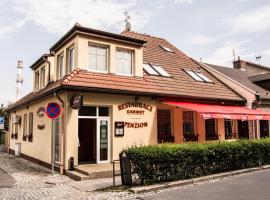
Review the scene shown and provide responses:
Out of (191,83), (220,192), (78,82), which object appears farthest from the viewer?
(191,83)

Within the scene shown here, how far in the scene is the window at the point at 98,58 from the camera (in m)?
14.3

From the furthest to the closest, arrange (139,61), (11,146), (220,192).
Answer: (11,146) < (139,61) < (220,192)

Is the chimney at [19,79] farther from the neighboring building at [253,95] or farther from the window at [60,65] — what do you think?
the neighboring building at [253,95]

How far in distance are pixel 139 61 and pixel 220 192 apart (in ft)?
29.4

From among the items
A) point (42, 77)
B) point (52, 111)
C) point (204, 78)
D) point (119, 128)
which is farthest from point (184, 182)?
point (42, 77)

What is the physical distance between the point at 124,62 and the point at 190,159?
6.83 meters

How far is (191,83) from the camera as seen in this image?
1842cm

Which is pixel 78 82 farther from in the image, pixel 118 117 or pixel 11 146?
pixel 11 146

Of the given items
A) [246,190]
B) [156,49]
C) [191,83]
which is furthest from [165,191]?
[156,49]

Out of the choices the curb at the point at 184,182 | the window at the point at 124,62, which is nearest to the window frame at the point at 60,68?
the window at the point at 124,62

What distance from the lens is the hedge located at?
947 cm

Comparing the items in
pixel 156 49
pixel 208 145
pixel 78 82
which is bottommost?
pixel 208 145

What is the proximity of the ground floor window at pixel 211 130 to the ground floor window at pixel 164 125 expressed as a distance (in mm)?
2983

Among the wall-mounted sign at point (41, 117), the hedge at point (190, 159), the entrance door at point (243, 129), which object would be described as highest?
the wall-mounted sign at point (41, 117)
